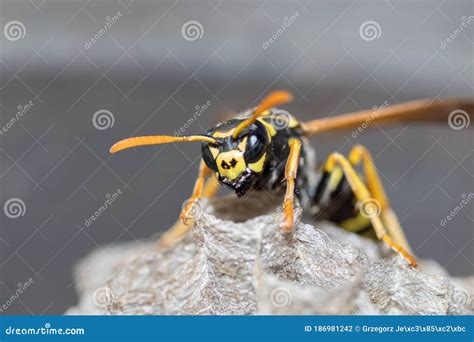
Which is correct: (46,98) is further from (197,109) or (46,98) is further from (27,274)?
(27,274)

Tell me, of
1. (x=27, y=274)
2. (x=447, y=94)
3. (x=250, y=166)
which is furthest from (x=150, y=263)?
(x=447, y=94)

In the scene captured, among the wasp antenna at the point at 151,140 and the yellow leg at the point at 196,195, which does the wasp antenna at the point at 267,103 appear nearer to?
the wasp antenna at the point at 151,140

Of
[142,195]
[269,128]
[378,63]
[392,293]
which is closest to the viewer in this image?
[392,293]

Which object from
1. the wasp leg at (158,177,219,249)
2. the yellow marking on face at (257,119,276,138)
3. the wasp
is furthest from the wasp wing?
the wasp leg at (158,177,219,249)

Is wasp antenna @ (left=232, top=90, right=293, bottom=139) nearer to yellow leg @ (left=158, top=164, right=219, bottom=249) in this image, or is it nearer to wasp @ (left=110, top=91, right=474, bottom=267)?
wasp @ (left=110, top=91, right=474, bottom=267)

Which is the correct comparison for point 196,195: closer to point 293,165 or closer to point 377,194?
point 293,165

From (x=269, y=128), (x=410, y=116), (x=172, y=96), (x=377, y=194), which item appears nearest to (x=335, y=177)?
(x=377, y=194)
